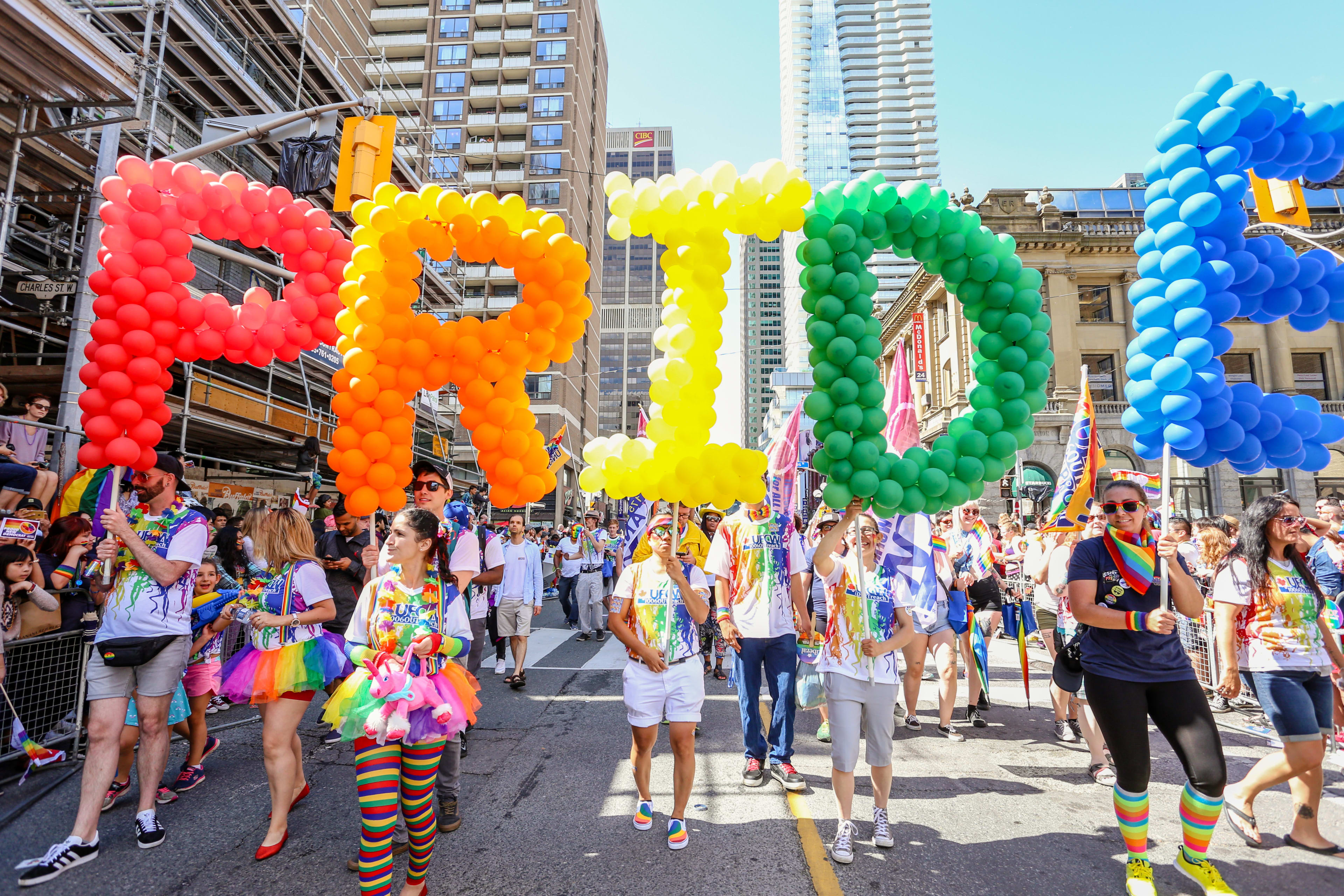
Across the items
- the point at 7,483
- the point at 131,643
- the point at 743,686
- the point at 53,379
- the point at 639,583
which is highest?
the point at 53,379

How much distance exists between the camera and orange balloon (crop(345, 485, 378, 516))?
156 inches

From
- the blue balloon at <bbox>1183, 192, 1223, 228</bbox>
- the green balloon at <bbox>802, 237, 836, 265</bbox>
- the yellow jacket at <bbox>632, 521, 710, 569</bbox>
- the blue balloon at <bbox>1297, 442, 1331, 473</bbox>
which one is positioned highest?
the blue balloon at <bbox>1183, 192, 1223, 228</bbox>

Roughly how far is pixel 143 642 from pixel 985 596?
21.8 ft

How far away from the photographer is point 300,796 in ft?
13.6

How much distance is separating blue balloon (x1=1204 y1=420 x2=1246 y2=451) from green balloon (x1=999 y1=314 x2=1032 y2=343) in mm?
1060

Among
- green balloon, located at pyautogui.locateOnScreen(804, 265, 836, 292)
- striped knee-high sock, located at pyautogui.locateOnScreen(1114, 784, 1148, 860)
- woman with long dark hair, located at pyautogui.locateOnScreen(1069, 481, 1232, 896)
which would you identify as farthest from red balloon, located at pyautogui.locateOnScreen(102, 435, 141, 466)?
striped knee-high sock, located at pyautogui.locateOnScreen(1114, 784, 1148, 860)

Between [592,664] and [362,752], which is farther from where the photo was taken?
[592,664]

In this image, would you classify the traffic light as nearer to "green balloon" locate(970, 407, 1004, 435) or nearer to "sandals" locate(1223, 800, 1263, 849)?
"green balloon" locate(970, 407, 1004, 435)

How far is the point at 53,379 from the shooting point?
10.1m

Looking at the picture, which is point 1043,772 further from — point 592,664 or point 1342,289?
point 592,664

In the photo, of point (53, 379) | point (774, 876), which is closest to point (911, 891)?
point (774, 876)

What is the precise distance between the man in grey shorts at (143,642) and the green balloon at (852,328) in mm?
3969

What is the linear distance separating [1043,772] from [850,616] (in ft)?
7.82

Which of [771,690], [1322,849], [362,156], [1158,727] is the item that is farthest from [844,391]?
[362,156]
